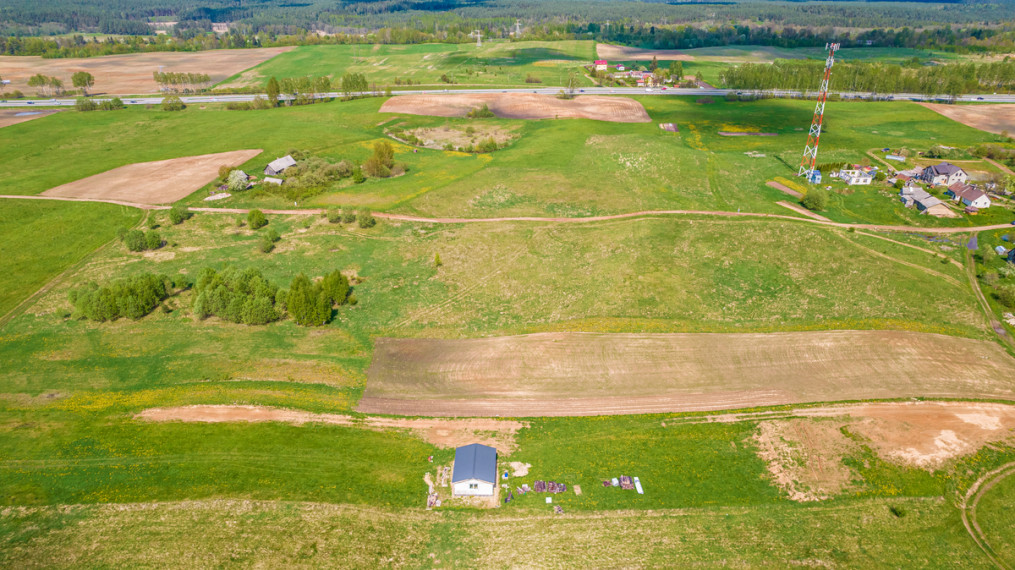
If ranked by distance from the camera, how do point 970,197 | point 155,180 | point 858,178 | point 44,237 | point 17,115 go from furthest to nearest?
1. point 17,115
2. point 155,180
3. point 858,178
4. point 970,197
5. point 44,237

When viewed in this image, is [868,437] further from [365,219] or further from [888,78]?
[888,78]

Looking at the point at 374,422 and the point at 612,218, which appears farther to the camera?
the point at 612,218

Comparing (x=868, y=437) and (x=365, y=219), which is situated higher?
(x=365, y=219)

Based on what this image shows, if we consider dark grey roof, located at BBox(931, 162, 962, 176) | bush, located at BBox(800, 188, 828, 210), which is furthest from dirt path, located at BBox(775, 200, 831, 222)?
dark grey roof, located at BBox(931, 162, 962, 176)

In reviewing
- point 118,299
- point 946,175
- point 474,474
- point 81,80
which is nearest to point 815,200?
point 946,175

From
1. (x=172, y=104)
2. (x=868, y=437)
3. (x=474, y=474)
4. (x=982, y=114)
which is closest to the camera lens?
(x=474, y=474)

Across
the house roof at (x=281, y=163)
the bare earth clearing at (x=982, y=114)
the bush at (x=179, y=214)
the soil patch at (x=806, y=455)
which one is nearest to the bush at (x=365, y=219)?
the bush at (x=179, y=214)

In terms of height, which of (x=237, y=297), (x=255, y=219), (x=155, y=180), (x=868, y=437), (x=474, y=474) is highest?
(x=155, y=180)

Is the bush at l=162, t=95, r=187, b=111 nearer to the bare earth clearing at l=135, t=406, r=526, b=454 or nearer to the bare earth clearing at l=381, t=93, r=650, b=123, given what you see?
the bare earth clearing at l=381, t=93, r=650, b=123
